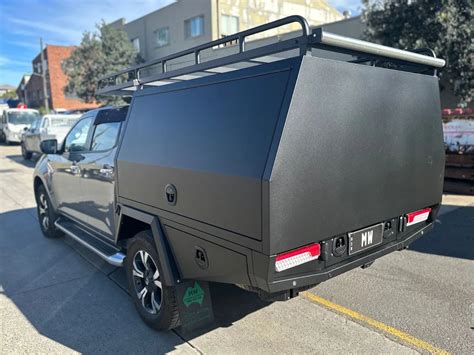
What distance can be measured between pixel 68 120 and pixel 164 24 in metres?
16.0

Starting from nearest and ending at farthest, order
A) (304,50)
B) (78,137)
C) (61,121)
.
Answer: (304,50) < (78,137) < (61,121)

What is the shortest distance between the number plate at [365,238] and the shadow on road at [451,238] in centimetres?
268

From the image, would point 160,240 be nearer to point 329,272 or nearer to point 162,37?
point 329,272

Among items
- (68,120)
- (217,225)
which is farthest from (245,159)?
(68,120)

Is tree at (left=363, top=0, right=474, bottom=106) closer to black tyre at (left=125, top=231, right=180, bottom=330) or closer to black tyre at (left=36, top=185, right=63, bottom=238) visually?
black tyre at (left=36, top=185, right=63, bottom=238)

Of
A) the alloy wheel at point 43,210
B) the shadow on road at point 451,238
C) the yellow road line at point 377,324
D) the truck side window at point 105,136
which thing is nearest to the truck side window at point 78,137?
the truck side window at point 105,136

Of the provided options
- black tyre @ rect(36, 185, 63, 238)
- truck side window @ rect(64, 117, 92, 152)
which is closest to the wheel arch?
truck side window @ rect(64, 117, 92, 152)

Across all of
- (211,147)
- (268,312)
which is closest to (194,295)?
(268,312)

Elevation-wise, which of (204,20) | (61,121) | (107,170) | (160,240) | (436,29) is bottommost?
(160,240)

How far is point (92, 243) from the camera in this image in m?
4.29

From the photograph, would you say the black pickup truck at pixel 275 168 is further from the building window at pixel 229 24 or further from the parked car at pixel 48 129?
the building window at pixel 229 24

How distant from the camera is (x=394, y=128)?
9.32ft

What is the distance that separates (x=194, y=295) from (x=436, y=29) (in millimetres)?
10968

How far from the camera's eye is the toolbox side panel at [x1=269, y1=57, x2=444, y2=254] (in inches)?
86.0
